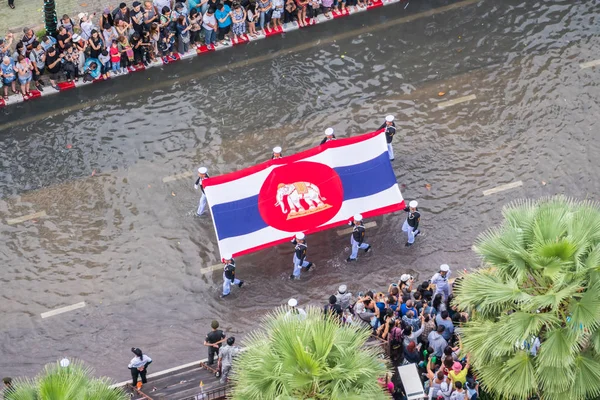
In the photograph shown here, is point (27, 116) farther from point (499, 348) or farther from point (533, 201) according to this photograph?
point (499, 348)

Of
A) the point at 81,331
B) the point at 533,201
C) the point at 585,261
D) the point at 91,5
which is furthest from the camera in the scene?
the point at 91,5

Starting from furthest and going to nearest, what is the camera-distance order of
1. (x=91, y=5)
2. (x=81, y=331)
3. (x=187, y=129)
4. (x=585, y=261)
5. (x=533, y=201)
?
(x=91, y=5), (x=187, y=129), (x=533, y=201), (x=81, y=331), (x=585, y=261)

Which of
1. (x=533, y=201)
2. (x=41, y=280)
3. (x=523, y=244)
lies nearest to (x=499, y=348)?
(x=523, y=244)

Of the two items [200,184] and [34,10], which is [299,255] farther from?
[34,10]

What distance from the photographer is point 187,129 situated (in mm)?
24531

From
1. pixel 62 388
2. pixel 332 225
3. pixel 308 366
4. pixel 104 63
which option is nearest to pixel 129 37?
pixel 104 63

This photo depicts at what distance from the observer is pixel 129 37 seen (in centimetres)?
2588

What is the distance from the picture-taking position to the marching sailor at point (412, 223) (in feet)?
70.3

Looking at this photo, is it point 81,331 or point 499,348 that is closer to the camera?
point 499,348

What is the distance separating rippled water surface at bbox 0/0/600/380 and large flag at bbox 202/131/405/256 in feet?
2.69

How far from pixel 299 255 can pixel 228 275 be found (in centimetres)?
136

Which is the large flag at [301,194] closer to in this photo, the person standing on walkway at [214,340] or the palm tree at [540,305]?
the person standing on walkway at [214,340]

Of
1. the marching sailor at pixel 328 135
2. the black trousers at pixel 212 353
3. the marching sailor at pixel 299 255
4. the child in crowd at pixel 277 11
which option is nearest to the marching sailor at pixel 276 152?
the marching sailor at pixel 328 135

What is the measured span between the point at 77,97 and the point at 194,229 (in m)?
5.02
